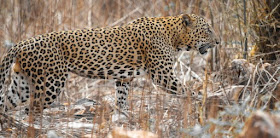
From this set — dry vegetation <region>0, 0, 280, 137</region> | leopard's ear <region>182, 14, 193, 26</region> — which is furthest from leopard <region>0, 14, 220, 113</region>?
dry vegetation <region>0, 0, 280, 137</region>

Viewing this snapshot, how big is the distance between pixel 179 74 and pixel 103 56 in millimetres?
2310

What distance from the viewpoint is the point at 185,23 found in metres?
7.16

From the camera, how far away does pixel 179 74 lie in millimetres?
8742

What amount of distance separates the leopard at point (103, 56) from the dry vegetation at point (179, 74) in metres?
0.20

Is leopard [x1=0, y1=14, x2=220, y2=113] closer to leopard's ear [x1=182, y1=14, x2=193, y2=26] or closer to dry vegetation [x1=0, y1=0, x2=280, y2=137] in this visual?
leopard's ear [x1=182, y1=14, x2=193, y2=26]

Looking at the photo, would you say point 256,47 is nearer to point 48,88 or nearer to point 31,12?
point 48,88

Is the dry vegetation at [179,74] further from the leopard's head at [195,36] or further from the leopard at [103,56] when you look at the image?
the leopard's head at [195,36]

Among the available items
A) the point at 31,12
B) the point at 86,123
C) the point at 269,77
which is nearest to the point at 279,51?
the point at 269,77

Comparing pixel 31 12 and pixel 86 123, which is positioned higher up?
pixel 31 12

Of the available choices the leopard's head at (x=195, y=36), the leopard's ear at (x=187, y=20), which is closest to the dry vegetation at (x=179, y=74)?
the leopard's head at (x=195, y=36)

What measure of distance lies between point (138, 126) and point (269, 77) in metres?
1.83

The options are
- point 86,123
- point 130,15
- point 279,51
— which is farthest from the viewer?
point 130,15

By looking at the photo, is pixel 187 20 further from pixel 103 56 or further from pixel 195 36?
pixel 103 56

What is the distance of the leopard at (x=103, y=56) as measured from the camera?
6270 mm
